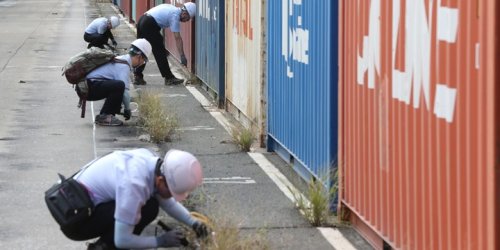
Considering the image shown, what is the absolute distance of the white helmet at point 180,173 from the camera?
245 inches

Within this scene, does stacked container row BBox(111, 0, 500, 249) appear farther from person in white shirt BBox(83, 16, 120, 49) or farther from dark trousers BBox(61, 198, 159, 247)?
person in white shirt BBox(83, 16, 120, 49)

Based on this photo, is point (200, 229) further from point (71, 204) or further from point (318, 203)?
point (318, 203)

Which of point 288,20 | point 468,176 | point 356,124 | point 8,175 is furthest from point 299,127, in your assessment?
point 468,176

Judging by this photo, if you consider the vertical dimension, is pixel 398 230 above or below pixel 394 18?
below

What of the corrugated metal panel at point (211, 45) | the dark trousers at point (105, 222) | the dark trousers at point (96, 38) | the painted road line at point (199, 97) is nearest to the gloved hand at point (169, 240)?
the dark trousers at point (105, 222)

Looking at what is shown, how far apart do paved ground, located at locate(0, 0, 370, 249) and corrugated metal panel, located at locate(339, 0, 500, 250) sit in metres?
0.78

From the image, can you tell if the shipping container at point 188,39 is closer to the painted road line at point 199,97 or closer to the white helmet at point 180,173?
the painted road line at point 199,97

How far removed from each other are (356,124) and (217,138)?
5.42m

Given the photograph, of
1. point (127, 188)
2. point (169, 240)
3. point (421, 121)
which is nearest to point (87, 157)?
point (169, 240)

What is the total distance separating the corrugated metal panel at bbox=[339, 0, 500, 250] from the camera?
534cm

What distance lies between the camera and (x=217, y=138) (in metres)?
13.3

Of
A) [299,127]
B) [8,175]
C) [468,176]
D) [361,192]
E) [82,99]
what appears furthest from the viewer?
[82,99]

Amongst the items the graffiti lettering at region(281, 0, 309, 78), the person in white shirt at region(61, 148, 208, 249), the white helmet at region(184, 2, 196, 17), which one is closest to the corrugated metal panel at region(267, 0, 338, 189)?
the graffiti lettering at region(281, 0, 309, 78)

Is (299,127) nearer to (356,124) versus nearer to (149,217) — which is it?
(356,124)
